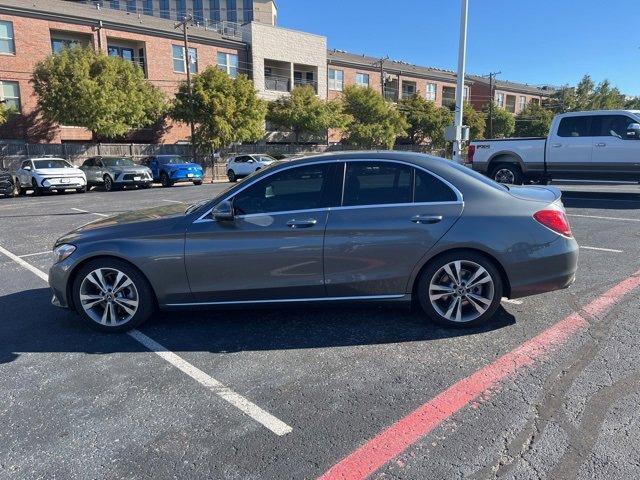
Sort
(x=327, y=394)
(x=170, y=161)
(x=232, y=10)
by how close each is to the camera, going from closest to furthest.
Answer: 1. (x=327, y=394)
2. (x=170, y=161)
3. (x=232, y=10)

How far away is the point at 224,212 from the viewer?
410 centimetres

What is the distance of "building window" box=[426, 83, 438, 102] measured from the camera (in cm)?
5556

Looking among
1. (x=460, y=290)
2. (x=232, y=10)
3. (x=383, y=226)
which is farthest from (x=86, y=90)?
(x=232, y=10)

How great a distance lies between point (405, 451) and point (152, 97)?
105 feet

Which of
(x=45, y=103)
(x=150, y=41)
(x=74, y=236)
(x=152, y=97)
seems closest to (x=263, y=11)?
(x=150, y=41)

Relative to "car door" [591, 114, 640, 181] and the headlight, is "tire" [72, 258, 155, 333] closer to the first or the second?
the headlight

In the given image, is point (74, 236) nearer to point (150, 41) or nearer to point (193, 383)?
point (193, 383)

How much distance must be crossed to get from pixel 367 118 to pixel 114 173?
2380cm

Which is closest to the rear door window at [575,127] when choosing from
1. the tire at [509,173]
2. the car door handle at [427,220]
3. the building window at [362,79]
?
the tire at [509,173]

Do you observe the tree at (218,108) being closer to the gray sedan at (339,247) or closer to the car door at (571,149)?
the car door at (571,149)

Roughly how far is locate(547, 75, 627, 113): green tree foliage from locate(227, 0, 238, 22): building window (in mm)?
58359

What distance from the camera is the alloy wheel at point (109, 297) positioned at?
14.0 ft

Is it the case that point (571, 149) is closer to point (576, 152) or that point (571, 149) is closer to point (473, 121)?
point (576, 152)

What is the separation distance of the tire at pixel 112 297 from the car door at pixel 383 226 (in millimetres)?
1672
